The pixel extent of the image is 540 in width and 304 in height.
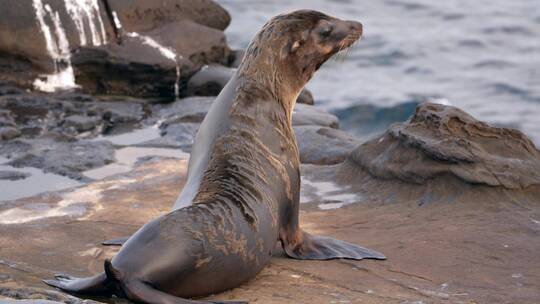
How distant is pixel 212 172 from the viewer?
602 cm

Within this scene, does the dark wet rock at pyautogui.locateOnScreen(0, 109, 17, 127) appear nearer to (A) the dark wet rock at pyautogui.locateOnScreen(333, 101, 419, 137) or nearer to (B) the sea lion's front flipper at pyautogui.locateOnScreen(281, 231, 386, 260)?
(B) the sea lion's front flipper at pyautogui.locateOnScreen(281, 231, 386, 260)

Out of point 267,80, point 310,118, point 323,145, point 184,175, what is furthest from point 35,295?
point 310,118

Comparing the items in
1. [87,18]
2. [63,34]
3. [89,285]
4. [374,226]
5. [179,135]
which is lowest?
[179,135]

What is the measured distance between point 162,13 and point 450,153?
6811mm

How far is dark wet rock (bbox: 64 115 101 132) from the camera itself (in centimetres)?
1109

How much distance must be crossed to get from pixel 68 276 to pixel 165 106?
23.1 ft

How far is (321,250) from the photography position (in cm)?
638

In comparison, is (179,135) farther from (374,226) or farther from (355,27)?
(374,226)

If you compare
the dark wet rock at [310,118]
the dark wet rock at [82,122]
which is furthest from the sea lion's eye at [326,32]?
the dark wet rock at [82,122]

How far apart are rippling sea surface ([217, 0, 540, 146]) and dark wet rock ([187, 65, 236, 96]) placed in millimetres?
1943

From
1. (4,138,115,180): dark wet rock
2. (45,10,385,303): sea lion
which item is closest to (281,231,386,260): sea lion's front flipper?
(45,10,385,303): sea lion

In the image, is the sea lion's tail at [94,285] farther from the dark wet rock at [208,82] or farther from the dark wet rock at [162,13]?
the dark wet rock at [162,13]

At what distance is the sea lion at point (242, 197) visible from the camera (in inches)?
204

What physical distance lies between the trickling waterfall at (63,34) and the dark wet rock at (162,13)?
0.38 m
